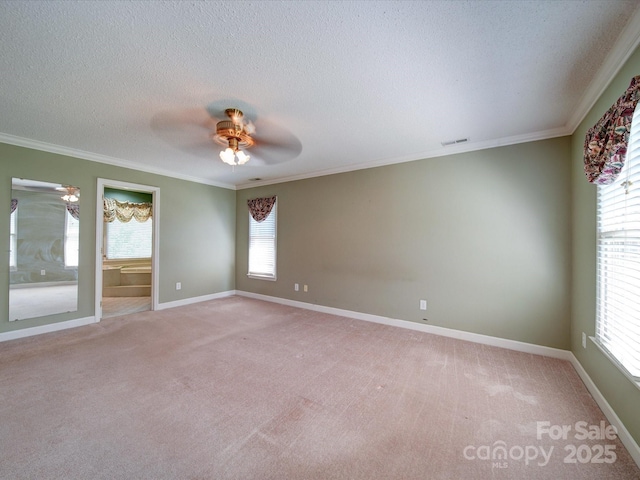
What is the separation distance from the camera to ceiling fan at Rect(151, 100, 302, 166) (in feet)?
7.98

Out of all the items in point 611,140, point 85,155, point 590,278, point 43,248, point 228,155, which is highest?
point 85,155

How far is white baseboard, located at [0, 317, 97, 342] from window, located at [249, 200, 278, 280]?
271 cm

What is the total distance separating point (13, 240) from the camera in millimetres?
3219

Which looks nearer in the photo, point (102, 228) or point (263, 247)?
point (102, 228)

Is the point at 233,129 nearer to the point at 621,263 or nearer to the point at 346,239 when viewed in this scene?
the point at 346,239

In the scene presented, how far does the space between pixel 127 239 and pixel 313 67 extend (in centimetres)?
737

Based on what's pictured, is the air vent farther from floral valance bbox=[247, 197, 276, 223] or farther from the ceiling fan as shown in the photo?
floral valance bbox=[247, 197, 276, 223]

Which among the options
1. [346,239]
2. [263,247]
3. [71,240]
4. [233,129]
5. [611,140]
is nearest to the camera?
[611,140]

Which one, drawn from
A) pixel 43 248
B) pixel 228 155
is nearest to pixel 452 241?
pixel 228 155

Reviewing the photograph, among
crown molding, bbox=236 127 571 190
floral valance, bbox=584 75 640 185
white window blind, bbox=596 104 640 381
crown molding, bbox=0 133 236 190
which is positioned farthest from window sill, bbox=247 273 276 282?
floral valance, bbox=584 75 640 185

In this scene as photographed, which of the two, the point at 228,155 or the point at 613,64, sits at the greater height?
the point at 613,64

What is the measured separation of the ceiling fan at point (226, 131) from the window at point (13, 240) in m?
2.19

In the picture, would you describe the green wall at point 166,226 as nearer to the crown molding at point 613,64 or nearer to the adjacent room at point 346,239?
the adjacent room at point 346,239

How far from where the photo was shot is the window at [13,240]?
3.19m
